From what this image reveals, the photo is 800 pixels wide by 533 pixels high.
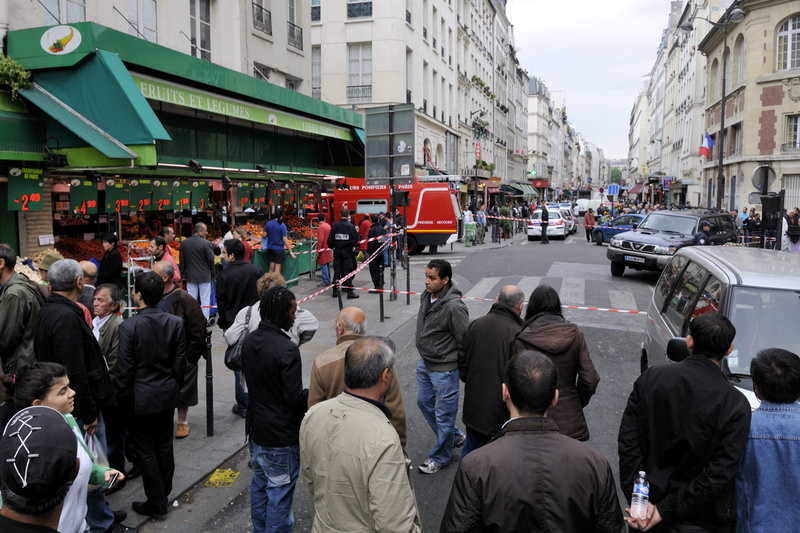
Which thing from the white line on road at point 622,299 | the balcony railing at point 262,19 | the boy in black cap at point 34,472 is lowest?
the white line on road at point 622,299

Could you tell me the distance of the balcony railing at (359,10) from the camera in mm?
29797

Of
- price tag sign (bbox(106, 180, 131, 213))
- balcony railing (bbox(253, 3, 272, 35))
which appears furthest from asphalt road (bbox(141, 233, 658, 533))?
balcony railing (bbox(253, 3, 272, 35))

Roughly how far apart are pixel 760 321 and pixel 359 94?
1083 inches

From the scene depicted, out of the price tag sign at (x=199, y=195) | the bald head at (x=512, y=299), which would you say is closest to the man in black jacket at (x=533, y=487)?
the bald head at (x=512, y=299)

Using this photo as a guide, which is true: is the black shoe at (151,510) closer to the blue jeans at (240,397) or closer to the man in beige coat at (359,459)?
the blue jeans at (240,397)

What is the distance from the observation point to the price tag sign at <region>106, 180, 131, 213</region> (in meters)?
11.7

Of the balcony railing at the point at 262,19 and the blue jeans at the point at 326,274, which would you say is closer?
the blue jeans at the point at 326,274

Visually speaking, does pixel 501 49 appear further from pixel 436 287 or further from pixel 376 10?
pixel 436 287

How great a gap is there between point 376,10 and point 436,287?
27.7m

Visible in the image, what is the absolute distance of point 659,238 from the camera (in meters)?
16.2

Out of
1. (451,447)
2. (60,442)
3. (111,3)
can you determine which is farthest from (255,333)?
(111,3)

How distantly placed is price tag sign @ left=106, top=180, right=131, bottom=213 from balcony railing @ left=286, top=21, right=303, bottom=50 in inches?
374

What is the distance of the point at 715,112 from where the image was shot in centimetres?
3709

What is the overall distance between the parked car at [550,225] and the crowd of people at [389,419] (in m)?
26.6
